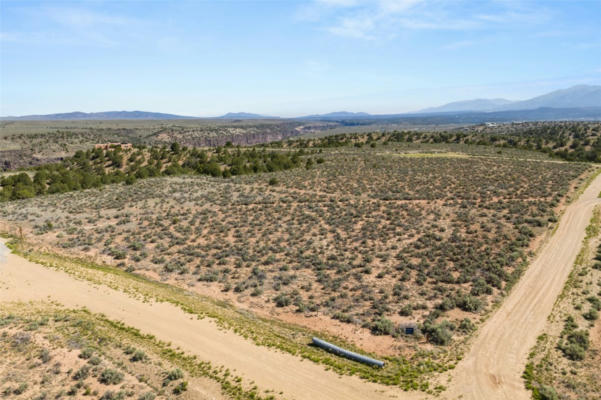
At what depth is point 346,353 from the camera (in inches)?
630

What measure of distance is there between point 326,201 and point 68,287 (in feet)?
94.0

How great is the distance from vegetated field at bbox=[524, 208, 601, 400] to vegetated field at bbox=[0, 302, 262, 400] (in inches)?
443

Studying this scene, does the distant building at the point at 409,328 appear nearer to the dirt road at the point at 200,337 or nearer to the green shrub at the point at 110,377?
the dirt road at the point at 200,337

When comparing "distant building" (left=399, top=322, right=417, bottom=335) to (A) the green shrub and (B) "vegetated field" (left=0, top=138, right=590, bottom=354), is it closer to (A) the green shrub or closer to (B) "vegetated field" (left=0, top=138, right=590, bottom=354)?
(B) "vegetated field" (left=0, top=138, right=590, bottom=354)

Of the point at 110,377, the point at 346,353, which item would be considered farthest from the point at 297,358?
the point at 110,377

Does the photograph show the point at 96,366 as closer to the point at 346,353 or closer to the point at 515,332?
the point at 346,353

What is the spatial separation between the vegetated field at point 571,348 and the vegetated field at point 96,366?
36.9ft

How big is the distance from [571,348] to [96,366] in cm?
2084

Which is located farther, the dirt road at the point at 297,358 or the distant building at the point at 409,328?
the distant building at the point at 409,328

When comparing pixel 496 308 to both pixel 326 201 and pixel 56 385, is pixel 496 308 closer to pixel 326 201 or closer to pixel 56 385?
pixel 56 385

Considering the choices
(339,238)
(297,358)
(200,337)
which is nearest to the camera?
(297,358)

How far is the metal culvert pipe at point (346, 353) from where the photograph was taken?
50.2 feet

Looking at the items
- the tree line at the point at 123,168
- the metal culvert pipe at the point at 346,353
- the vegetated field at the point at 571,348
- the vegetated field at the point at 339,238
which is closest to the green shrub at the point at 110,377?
the vegetated field at the point at 339,238

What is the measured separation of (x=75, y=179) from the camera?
5950 cm
